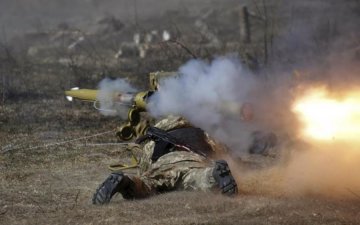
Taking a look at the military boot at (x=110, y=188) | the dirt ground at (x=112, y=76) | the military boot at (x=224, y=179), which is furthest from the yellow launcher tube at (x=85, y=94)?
the military boot at (x=224, y=179)

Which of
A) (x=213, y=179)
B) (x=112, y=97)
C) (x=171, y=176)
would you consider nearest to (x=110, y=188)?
(x=171, y=176)

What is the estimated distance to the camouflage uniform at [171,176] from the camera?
27.5ft

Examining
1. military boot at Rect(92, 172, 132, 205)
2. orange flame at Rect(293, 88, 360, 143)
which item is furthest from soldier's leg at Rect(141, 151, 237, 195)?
orange flame at Rect(293, 88, 360, 143)

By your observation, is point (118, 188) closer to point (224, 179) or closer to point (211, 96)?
point (224, 179)

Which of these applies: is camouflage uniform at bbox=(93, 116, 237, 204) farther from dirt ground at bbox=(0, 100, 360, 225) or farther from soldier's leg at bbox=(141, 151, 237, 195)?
dirt ground at bbox=(0, 100, 360, 225)

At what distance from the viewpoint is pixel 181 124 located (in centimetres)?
1043

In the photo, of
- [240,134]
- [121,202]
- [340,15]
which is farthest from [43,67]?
[121,202]

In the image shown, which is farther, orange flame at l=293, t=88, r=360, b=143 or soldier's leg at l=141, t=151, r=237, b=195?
orange flame at l=293, t=88, r=360, b=143

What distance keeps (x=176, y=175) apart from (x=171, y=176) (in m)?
0.07

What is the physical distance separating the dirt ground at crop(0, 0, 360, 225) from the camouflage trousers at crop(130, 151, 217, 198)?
19 cm

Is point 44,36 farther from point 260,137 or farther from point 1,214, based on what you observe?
point 1,214

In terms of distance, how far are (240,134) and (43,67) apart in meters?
14.1

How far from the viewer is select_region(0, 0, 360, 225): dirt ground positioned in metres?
7.85

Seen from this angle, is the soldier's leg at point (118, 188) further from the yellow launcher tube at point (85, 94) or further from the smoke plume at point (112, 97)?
the yellow launcher tube at point (85, 94)
